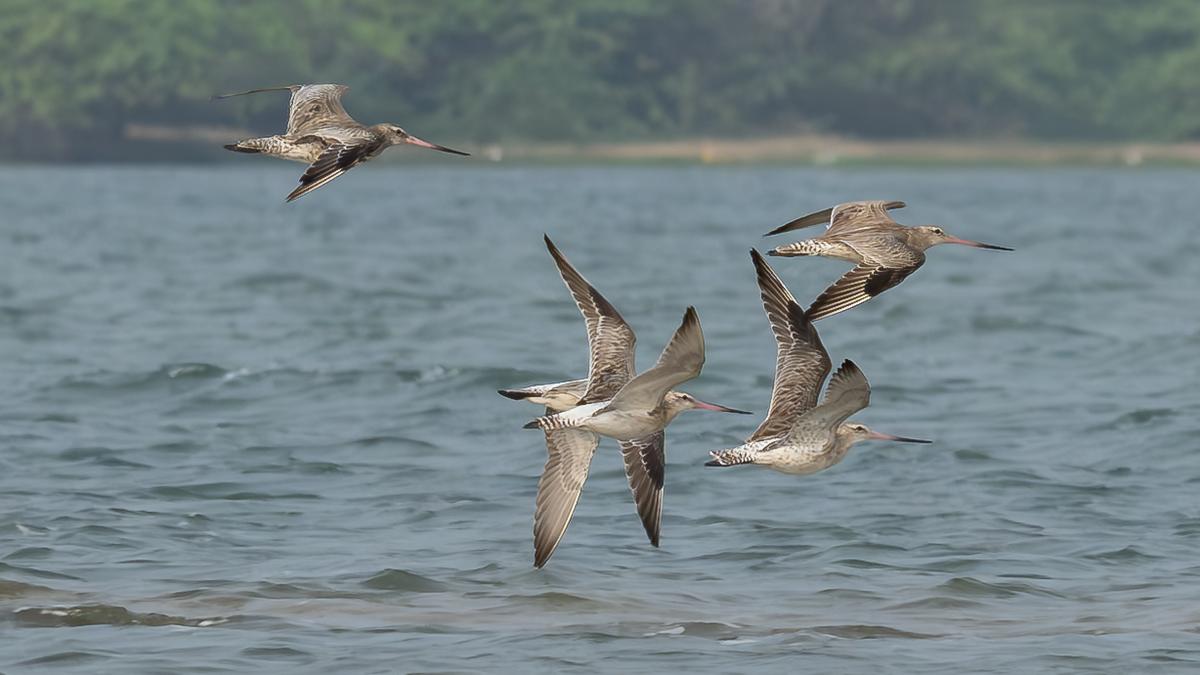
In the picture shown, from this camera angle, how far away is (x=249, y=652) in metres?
13.8

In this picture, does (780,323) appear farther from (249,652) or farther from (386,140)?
(249,652)

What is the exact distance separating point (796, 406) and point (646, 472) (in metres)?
1.24

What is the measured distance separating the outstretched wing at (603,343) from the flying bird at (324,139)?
3.41 feet

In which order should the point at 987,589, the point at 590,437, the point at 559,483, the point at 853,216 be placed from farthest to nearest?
the point at 987,589 < the point at 590,437 < the point at 559,483 < the point at 853,216

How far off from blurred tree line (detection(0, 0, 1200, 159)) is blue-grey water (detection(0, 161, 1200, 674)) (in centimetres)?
7963

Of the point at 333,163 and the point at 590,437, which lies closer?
the point at 333,163

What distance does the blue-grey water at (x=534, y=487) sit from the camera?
14281 millimetres

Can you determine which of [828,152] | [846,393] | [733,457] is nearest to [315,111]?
[733,457]

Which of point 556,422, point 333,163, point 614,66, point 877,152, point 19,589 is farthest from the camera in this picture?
→ point 614,66

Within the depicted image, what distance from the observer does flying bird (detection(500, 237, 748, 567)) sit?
12523 mm

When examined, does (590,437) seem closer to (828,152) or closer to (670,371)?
(670,371)

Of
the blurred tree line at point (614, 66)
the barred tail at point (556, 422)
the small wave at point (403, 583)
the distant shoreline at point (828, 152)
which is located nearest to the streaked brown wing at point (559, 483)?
the barred tail at point (556, 422)

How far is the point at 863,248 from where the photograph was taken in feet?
41.8

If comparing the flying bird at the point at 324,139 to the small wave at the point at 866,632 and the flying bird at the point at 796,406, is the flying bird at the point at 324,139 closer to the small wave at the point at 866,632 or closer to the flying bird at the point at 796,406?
the flying bird at the point at 796,406
